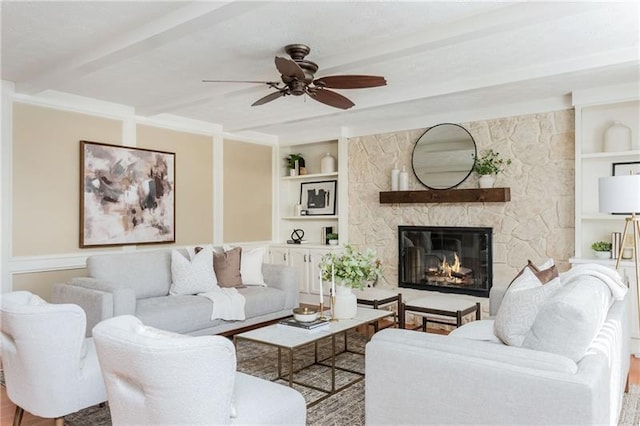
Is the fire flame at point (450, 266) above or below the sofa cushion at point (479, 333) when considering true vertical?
above

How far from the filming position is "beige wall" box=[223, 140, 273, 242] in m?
6.11

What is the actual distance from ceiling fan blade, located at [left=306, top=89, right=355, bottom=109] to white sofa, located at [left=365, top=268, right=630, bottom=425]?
1.92m

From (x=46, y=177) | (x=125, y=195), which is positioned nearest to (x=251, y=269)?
(x=125, y=195)

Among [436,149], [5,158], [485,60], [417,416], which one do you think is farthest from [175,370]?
[436,149]

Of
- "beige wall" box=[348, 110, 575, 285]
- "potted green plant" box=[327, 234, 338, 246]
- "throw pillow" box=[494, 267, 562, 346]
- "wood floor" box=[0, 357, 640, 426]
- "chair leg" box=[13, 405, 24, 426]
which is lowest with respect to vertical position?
"wood floor" box=[0, 357, 640, 426]

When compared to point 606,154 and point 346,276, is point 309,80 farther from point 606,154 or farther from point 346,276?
point 606,154

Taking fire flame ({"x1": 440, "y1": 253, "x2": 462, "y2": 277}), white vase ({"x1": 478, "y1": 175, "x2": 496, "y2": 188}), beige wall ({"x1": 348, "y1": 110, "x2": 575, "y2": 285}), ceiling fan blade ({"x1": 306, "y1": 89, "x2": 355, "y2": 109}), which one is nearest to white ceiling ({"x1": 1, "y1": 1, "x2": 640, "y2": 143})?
ceiling fan blade ({"x1": 306, "y1": 89, "x2": 355, "y2": 109})

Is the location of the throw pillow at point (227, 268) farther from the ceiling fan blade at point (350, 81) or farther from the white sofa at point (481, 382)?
the white sofa at point (481, 382)

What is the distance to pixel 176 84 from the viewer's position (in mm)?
4117

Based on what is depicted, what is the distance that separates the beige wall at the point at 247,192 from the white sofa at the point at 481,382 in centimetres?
431

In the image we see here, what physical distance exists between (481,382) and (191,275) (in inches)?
128

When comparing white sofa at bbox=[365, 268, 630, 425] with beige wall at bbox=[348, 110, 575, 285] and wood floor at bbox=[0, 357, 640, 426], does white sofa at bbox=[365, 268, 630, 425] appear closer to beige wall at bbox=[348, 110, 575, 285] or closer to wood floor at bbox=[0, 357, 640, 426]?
wood floor at bbox=[0, 357, 640, 426]

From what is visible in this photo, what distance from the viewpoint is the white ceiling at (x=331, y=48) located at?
8.66 feet

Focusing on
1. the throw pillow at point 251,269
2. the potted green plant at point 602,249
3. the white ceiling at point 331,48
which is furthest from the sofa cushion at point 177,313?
the potted green plant at point 602,249
